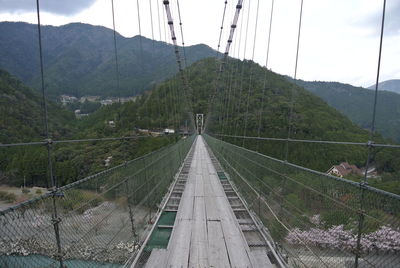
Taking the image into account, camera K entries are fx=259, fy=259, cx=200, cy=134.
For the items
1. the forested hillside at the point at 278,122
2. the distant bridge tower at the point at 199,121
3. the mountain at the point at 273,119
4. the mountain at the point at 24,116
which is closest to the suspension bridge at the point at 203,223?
the mountain at the point at 24,116

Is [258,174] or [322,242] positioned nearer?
[322,242]

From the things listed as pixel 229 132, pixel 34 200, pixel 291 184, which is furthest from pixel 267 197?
pixel 229 132

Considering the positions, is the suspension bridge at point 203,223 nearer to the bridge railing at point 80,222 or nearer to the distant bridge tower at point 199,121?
the bridge railing at point 80,222

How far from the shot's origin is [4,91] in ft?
55.0

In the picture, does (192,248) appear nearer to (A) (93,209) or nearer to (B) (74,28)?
(A) (93,209)

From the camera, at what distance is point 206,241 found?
7.14ft

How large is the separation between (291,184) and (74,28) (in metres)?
76.7

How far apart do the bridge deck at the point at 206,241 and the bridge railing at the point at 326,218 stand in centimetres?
29

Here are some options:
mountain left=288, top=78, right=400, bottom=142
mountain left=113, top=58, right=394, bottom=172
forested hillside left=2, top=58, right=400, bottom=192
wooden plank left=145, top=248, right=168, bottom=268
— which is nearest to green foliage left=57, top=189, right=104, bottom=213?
wooden plank left=145, top=248, right=168, bottom=268

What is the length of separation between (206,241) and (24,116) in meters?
11.9

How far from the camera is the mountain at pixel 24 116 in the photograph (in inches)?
305

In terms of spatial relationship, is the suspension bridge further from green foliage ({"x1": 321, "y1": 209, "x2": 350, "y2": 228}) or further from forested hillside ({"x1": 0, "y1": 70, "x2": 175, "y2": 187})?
forested hillside ({"x1": 0, "y1": 70, "x2": 175, "y2": 187})

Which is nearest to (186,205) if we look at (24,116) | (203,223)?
(203,223)

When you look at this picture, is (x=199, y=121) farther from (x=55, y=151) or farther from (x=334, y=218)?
(x=334, y=218)
